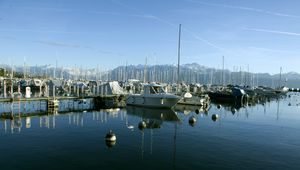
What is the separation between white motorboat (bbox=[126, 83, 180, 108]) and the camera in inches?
2306

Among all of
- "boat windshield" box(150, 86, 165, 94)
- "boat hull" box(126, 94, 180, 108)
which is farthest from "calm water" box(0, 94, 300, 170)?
"boat windshield" box(150, 86, 165, 94)

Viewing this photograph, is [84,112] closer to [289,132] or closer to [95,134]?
[95,134]

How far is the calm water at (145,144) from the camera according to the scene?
24828mm

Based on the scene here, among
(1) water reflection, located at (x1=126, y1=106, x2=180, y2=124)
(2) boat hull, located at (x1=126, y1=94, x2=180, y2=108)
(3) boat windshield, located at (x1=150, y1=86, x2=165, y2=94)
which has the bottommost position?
(1) water reflection, located at (x1=126, y1=106, x2=180, y2=124)

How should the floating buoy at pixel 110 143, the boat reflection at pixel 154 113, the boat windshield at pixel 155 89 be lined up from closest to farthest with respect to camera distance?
the floating buoy at pixel 110 143
the boat reflection at pixel 154 113
the boat windshield at pixel 155 89

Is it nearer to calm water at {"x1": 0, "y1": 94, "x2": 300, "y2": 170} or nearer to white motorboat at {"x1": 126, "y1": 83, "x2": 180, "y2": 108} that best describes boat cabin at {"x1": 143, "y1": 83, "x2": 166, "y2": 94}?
white motorboat at {"x1": 126, "y1": 83, "x2": 180, "y2": 108}

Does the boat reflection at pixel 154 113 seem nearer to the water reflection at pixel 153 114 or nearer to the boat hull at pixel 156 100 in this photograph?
the water reflection at pixel 153 114

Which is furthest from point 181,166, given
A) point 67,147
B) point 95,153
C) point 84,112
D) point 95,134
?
A: point 84,112

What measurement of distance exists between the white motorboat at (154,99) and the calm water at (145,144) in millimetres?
10907

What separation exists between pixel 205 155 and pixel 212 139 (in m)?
7.63

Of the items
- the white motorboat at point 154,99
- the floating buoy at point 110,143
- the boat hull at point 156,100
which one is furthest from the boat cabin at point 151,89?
the floating buoy at point 110,143

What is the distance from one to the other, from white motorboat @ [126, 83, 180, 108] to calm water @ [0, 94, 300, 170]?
10.9 meters

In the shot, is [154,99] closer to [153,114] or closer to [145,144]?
[153,114]

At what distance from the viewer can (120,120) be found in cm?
4675
